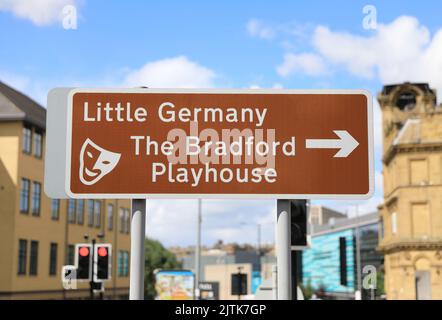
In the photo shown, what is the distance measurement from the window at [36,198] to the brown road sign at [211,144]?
162 feet

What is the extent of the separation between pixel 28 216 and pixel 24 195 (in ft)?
5.57

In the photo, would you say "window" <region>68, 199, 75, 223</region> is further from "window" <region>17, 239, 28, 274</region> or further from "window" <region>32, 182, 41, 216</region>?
"window" <region>17, 239, 28, 274</region>

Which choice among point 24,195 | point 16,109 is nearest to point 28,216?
point 24,195

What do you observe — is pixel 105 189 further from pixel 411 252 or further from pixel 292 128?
pixel 411 252

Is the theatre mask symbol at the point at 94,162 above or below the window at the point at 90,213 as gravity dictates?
below

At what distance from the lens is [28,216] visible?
5094 centimetres

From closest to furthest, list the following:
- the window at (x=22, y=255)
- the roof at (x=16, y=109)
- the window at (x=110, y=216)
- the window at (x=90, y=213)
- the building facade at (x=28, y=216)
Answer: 1. the building facade at (x=28, y=216)
2. the window at (x=22, y=255)
3. the roof at (x=16, y=109)
4. the window at (x=90, y=213)
5. the window at (x=110, y=216)

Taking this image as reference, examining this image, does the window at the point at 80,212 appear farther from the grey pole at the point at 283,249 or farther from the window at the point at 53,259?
the grey pole at the point at 283,249

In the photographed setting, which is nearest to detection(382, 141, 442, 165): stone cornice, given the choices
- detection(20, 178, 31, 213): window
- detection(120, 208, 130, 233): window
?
detection(120, 208, 130, 233): window

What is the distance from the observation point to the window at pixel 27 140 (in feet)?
165

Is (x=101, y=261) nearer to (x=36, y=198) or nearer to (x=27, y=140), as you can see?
(x=27, y=140)

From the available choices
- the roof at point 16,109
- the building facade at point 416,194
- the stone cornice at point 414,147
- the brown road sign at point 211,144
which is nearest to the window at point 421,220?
the building facade at point 416,194

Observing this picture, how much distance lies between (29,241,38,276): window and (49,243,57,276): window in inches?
113
